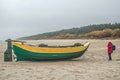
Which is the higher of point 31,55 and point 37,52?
point 37,52

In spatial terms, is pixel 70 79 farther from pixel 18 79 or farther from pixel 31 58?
pixel 31 58

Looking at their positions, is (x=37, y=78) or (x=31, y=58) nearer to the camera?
Answer: (x=37, y=78)

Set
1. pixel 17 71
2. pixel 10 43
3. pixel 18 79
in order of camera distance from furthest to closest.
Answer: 1. pixel 10 43
2. pixel 17 71
3. pixel 18 79

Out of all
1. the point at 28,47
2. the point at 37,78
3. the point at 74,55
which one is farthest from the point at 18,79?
the point at 74,55

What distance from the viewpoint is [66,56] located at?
56.7 feet

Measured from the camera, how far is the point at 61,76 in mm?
10633

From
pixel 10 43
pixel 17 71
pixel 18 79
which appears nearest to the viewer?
pixel 18 79

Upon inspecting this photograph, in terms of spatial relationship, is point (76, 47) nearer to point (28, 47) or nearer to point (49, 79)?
point (28, 47)

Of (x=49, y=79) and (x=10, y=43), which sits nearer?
(x=49, y=79)

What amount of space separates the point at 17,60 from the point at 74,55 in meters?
3.34

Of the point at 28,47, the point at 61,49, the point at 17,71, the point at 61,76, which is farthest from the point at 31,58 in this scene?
the point at 61,76

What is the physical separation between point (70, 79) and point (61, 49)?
7.00 meters

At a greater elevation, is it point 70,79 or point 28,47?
point 28,47

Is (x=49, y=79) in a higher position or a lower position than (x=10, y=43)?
lower
